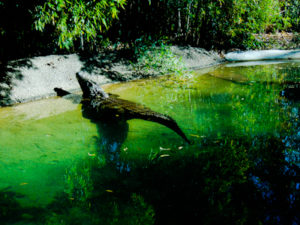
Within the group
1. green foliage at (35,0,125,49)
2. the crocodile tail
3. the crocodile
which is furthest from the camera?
green foliage at (35,0,125,49)

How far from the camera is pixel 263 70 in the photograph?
658 cm

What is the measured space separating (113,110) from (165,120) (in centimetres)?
117

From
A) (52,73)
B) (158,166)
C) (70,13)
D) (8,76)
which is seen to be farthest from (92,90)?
(158,166)

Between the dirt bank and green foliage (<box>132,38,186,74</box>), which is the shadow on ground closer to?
the dirt bank

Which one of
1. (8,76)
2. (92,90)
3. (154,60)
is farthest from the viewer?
(154,60)

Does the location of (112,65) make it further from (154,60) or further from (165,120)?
(165,120)

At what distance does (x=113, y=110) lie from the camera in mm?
3803

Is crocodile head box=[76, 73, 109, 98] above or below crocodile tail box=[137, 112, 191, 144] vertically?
above

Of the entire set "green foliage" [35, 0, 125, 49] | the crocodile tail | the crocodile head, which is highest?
"green foliage" [35, 0, 125, 49]

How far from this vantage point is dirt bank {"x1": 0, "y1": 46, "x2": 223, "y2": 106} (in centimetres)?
485

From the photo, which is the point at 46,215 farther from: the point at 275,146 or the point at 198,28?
the point at 198,28

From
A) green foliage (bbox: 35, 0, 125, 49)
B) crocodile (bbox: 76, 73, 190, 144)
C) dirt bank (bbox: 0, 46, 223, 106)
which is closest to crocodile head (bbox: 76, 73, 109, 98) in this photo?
crocodile (bbox: 76, 73, 190, 144)

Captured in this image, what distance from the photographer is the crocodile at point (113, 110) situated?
9.89ft

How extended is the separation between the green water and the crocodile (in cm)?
12
